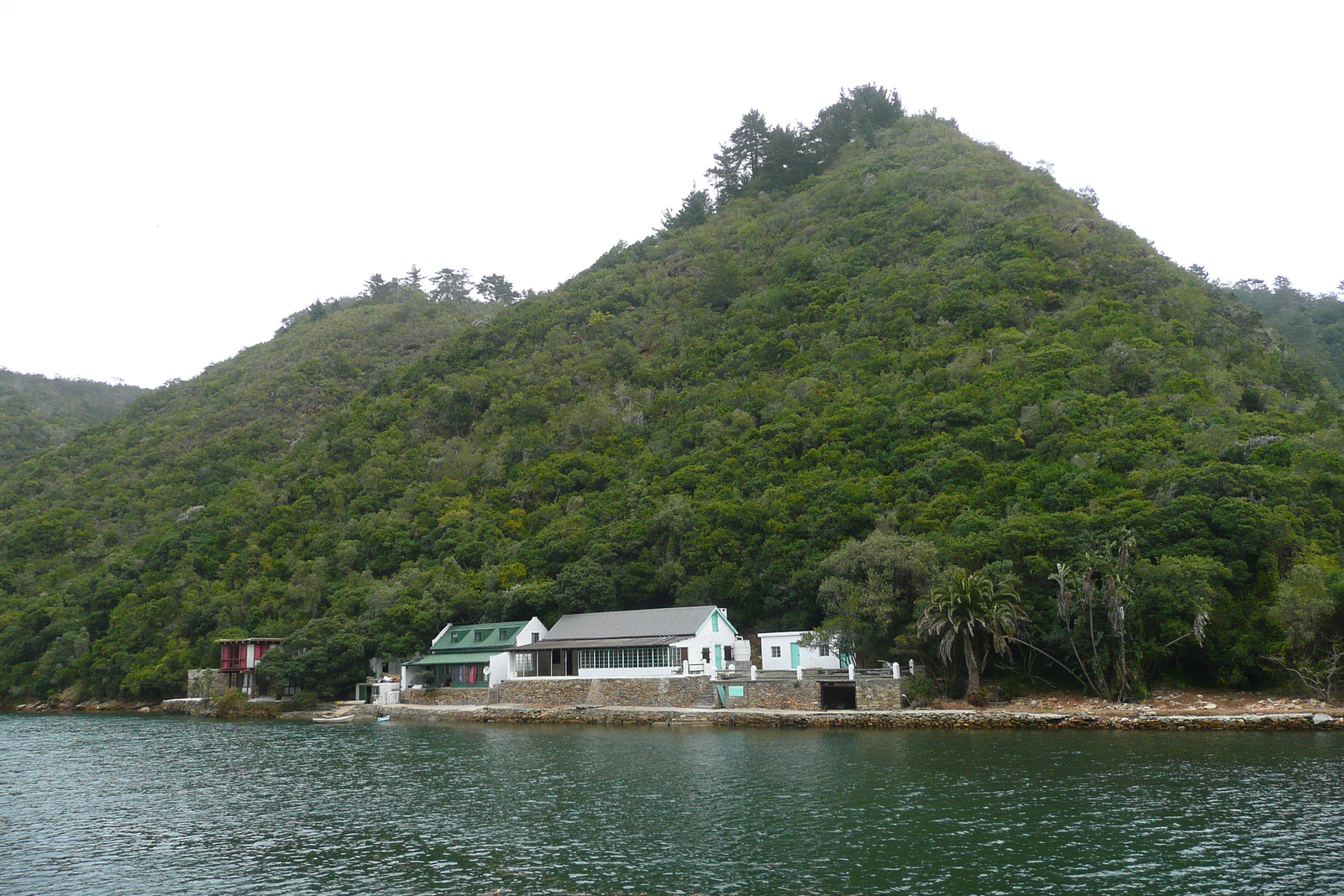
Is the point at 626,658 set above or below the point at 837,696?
above

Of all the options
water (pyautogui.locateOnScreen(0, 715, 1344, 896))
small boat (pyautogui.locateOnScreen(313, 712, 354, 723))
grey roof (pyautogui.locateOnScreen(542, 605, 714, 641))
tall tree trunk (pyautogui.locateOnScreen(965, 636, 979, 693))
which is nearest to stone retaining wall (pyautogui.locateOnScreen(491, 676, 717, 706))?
grey roof (pyautogui.locateOnScreen(542, 605, 714, 641))

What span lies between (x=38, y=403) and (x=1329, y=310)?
19888 cm

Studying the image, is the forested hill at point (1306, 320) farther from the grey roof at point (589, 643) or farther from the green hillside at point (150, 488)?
the green hillside at point (150, 488)

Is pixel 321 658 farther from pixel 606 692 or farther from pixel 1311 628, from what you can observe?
pixel 1311 628

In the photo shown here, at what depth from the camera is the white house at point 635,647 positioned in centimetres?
5209

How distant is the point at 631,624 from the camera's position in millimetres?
56188

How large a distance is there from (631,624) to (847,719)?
56.6 feet

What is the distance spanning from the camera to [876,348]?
76.1 m

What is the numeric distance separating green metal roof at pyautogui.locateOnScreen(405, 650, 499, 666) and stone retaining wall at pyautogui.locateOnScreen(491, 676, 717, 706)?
8.60 feet

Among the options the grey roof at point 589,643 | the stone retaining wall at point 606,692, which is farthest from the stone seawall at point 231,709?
the grey roof at point 589,643

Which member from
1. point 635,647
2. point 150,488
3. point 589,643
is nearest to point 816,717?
point 635,647

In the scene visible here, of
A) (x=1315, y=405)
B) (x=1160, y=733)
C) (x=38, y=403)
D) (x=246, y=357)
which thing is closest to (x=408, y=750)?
(x=1160, y=733)

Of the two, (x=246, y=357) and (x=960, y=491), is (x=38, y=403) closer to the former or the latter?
(x=246, y=357)

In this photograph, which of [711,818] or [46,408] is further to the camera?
[46,408]
